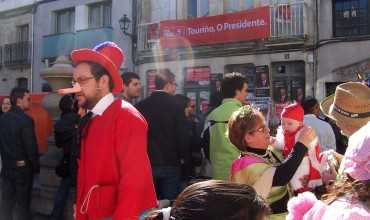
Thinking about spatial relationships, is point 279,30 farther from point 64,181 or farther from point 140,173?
point 140,173

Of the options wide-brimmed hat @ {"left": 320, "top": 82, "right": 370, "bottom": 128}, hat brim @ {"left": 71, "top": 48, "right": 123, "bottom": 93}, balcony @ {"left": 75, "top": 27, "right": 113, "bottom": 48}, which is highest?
balcony @ {"left": 75, "top": 27, "right": 113, "bottom": 48}

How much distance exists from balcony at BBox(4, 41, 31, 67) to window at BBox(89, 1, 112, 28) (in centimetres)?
435

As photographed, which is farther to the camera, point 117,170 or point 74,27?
point 74,27

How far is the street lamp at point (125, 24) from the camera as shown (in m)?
21.9

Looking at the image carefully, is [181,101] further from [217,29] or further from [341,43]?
[217,29]

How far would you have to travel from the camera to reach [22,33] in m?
28.8

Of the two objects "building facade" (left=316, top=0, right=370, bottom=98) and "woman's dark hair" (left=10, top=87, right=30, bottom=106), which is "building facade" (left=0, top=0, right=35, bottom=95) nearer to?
"building facade" (left=316, top=0, right=370, bottom=98)

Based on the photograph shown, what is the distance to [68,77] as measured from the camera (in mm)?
8062

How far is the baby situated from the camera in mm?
3205

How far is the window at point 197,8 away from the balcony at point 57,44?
240 inches

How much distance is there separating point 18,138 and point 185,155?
1.94 meters

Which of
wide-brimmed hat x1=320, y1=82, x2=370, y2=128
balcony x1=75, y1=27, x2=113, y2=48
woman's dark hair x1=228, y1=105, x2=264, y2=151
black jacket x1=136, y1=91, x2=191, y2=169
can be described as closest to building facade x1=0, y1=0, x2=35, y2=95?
balcony x1=75, y1=27, x2=113, y2=48

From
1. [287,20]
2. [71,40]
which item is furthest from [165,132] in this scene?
[71,40]

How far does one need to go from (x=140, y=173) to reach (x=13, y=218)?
153 inches
